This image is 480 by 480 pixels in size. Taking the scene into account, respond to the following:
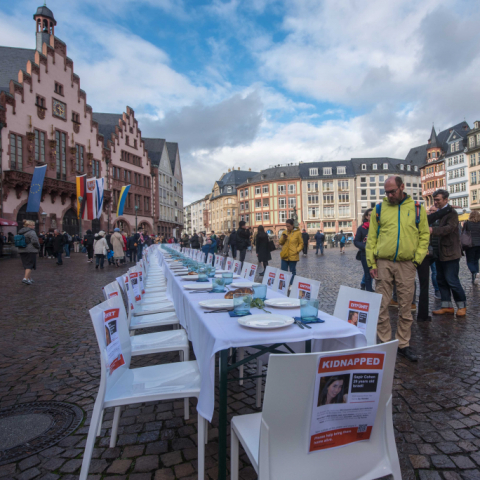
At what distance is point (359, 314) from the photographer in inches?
122

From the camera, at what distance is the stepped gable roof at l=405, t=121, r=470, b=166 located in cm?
6112

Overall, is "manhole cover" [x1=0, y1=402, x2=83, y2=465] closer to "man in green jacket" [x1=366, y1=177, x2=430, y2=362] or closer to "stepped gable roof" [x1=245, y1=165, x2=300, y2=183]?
"man in green jacket" [x1=366, y1=177, x2=430, y2=362]

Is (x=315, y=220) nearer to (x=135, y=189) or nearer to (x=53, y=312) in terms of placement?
(x=135, y=189)

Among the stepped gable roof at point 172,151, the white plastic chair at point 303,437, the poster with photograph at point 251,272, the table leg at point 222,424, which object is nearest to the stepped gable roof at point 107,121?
the stepped gable roof at point 172,151

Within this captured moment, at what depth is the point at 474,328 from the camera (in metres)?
5.30

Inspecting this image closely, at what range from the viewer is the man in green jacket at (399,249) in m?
3.99

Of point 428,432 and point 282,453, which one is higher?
point 282,453

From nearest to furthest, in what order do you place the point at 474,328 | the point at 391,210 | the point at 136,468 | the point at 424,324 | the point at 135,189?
the point at 136,468 → the point at 391,210 → the point at 474,328 → the point at 424,324 → the point at 135,189

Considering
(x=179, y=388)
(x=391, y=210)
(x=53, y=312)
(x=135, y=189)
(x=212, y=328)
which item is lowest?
(x=53, y=312)

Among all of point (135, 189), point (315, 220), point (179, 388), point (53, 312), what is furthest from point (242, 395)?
point (315, 220)

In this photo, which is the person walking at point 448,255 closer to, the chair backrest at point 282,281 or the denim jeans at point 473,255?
the chair backrest at point 282,281

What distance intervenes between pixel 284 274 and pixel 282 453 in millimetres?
3364

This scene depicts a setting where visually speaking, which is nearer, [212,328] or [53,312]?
[212,328]

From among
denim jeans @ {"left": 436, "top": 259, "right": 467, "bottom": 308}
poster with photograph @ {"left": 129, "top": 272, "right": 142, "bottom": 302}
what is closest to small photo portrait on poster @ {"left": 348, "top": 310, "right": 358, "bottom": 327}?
poster with photograph @ {"left": 129, "top": 272, "right": 142, "bottom": 302}
